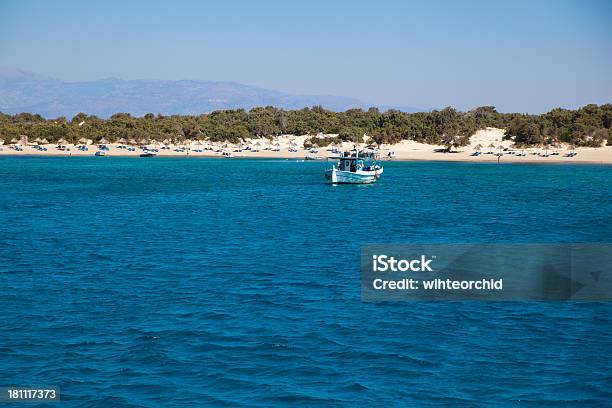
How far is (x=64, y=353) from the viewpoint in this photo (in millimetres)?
19969

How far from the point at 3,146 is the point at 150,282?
6082 inches

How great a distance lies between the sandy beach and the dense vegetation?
2763 millimetres

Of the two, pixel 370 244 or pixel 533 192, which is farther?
pixel 533 192

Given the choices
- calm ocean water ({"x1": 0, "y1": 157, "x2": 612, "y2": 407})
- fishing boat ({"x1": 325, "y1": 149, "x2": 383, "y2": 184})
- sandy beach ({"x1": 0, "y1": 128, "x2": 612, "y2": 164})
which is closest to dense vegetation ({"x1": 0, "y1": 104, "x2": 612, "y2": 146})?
sandy beach ({"x1": 0, "y1": 128, "x2": 612, "y2": 164})

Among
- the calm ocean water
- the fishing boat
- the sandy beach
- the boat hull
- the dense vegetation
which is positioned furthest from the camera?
the dense vegetation

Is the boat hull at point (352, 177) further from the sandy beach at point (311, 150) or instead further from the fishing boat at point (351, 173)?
the sandy beach at point (311, 150)

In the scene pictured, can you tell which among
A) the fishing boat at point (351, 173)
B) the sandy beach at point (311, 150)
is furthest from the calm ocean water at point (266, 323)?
the sandy beach at point (311, 150)

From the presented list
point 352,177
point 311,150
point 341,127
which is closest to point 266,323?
point 352,177

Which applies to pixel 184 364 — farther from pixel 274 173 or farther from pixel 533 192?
pixel 274 173

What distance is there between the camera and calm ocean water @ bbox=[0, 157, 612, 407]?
17734 millimetres

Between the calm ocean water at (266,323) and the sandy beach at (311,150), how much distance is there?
95034 millimetres

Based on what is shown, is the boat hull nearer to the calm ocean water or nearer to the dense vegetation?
the calm ocean water

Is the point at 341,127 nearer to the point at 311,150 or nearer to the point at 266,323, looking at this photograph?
the point at 311,150

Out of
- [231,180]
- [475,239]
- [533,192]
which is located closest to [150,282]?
[475,239]
